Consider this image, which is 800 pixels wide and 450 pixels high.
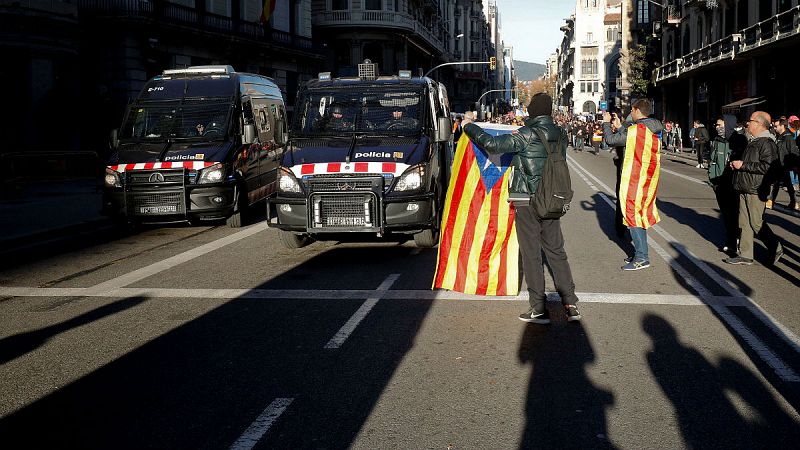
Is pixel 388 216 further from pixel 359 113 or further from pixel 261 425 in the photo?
pixel 261 425

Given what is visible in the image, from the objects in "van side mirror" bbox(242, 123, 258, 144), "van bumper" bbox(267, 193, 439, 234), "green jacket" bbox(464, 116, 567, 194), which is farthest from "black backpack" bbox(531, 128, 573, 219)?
"van side mirror" bbox(242, 123, 258, 144)

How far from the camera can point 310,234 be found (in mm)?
9961

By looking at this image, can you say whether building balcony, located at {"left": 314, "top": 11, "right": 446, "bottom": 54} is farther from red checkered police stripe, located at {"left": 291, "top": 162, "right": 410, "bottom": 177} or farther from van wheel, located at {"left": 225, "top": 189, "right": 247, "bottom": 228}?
red checkered police stripe, located at {"left": 291, "top": 162, "right": 410, "bottom": 177}

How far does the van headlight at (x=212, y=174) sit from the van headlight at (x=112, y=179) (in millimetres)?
1289

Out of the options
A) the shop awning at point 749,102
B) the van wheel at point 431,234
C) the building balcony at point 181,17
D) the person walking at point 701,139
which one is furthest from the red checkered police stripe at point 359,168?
the shop awning at point 749,102

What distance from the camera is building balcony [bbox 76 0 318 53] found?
2866cm

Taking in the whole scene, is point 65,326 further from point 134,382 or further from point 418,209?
point 418,209

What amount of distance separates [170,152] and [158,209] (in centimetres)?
98

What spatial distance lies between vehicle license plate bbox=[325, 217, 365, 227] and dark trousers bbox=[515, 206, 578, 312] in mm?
3318

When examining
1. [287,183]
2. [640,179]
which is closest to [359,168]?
[287,183]

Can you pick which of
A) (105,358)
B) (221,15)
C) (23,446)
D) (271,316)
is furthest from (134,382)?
(221,15)

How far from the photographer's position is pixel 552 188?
6.39 m

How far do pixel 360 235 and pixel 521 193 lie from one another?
142 inches

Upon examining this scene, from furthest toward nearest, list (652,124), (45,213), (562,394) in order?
(45,213) < (652,124) < (562,394)
